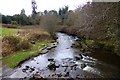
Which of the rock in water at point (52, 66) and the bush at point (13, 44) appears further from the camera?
the bush at point (13, 44)

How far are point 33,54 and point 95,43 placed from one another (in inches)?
460

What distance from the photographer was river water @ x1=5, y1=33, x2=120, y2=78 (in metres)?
20.7

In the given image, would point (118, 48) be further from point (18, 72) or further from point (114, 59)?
point (18, 72)

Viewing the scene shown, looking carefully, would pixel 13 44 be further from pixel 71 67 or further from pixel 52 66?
pixel 71 67

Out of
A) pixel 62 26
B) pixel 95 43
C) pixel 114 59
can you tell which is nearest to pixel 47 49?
pixel 95 43

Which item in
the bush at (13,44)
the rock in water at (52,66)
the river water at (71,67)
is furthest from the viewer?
the bush at (13,44)

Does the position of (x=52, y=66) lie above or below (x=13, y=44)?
below

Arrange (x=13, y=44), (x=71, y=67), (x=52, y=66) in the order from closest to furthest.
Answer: (x=71, y=67)
(x=52, y=66)
(x=13, y=44)

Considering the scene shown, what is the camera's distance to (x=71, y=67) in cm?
2347

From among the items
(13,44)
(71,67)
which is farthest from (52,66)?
(13,44)

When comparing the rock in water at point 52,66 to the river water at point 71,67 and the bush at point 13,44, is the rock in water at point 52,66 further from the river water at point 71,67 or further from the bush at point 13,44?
the bush at point 13,44

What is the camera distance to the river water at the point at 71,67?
20734 mm

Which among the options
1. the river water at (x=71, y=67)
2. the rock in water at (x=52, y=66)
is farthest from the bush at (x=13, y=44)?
the rock in water at (x=52, y=66)

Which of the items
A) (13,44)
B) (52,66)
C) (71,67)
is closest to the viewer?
(71,67)
